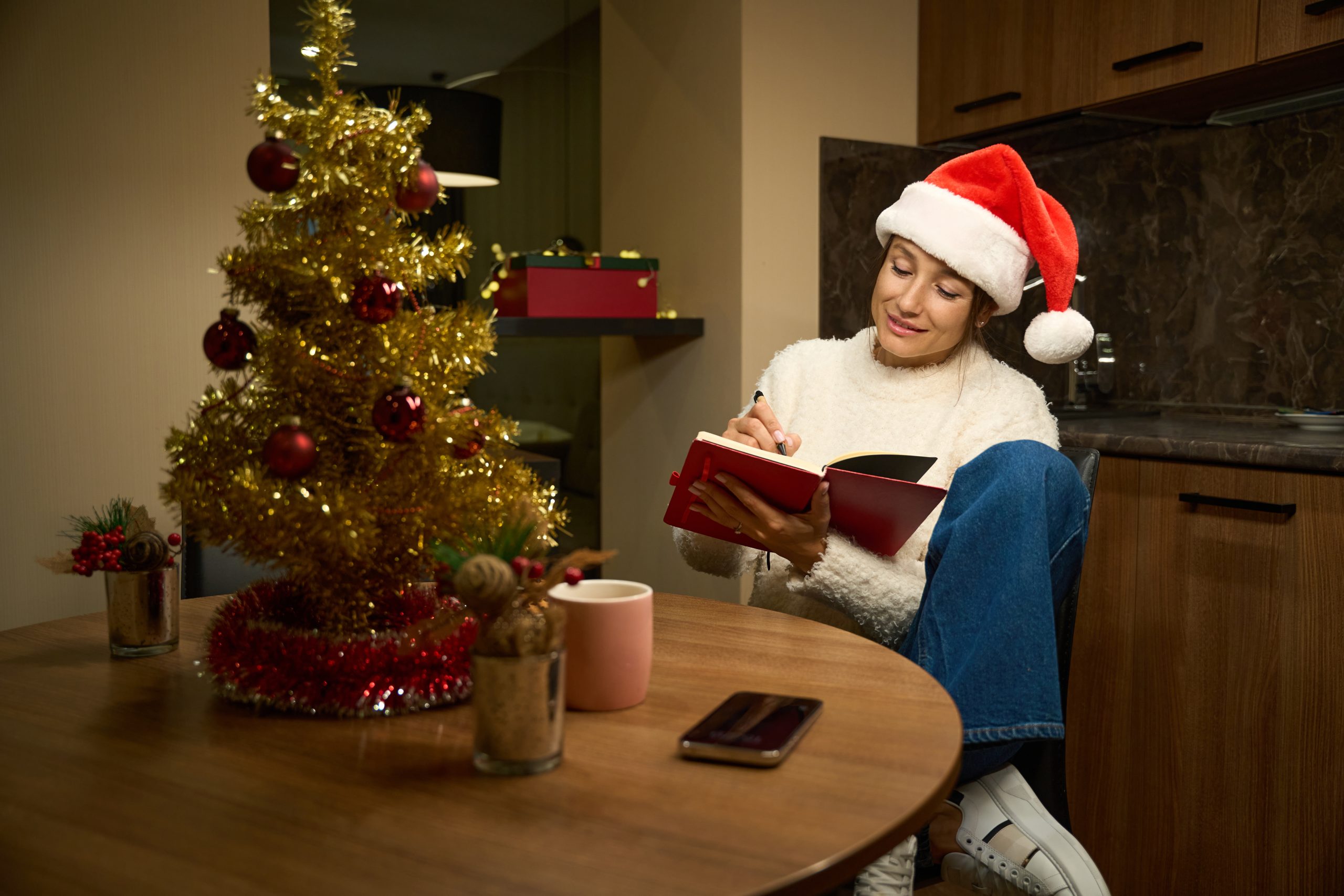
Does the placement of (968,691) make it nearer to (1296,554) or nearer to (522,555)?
(522,555)

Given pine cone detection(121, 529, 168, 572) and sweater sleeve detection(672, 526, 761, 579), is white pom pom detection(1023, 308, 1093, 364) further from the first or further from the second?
pine cone detection(121, 529, 168, 572)

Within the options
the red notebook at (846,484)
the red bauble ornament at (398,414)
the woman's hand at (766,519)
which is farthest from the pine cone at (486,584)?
the woman's hand at (766,519)

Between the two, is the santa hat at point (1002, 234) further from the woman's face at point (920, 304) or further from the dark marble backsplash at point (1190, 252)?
the dark marble backsplash at point (1190, 252)

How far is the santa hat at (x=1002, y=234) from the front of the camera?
1595 mm

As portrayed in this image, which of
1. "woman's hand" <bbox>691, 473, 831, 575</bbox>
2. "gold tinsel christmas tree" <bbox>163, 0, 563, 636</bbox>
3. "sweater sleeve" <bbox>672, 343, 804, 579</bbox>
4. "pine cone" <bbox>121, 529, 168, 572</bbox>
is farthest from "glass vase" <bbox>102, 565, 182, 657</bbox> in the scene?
"sweater sleeve" <bbox>672, 343, 804, 579</bbox>

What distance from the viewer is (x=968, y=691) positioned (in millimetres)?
1120

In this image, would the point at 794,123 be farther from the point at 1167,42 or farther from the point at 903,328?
the point at 903,328

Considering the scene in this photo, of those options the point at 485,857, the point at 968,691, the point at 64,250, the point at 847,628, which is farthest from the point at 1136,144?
the point at 485,857

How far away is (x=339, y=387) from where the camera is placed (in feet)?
2.70

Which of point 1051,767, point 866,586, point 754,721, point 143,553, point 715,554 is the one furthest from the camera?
point 715,554

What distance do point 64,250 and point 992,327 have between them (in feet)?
6.91

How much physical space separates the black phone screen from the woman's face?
0.95 m

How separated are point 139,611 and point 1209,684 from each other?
1.65 metres

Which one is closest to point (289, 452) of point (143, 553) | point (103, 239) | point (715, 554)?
point (143, 553)
